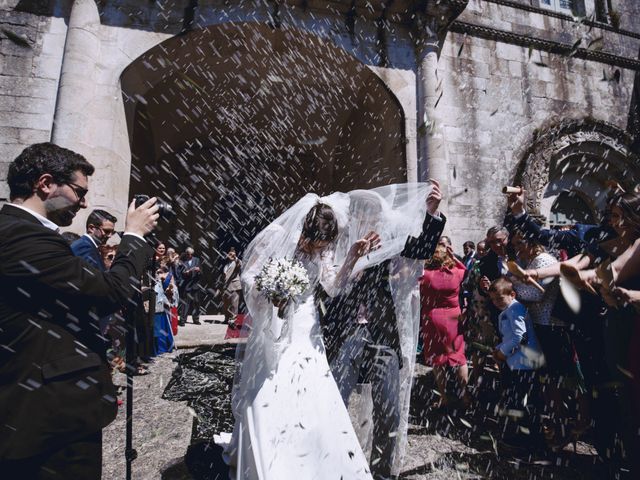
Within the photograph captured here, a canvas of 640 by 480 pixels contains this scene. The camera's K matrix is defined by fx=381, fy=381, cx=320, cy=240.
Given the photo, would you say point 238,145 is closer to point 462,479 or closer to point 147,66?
point 147,66

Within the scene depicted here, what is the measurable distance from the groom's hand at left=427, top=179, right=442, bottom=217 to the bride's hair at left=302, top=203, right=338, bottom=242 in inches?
32.5

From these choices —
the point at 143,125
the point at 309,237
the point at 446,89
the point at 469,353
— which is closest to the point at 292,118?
the point at 143,125

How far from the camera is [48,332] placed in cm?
155

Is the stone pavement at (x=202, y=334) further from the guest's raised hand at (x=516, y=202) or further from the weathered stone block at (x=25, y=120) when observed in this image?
the guest's raised hand at (x=516, y=202)

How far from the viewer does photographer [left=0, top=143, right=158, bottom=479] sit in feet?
4.83

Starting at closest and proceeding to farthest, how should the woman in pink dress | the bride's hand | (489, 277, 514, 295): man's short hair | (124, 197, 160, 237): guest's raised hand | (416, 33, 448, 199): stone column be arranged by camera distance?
(124, 197, 160, 237): guest's raised hand
the bride's hand
(489, 277, 514, 295): man's short hair
the woman in pink dress
(416, 33, 448, 199): stone column

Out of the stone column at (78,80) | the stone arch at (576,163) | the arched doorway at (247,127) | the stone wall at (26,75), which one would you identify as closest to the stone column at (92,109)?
the stone column at (78,80)

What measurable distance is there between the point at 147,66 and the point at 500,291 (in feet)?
22.2

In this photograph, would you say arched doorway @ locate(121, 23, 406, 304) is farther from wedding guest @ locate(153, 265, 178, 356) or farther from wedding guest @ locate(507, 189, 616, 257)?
wedding guest @ locate(507, 189, 616, 257)

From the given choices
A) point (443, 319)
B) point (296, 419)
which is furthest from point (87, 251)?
point (443, 319)

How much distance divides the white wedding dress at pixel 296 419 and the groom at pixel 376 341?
0.41 metres

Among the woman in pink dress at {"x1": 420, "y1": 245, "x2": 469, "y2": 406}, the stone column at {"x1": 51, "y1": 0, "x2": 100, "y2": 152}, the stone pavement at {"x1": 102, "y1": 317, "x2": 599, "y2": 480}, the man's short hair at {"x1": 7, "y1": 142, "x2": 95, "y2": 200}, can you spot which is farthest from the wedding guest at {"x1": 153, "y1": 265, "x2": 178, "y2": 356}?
the man's short hair at {"x1": 7, "y1": 142, "x2": 95, "y2": 200}

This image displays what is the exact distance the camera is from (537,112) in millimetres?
8906

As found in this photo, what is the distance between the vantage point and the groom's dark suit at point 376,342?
3.01 m
